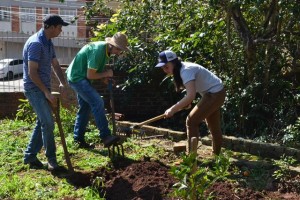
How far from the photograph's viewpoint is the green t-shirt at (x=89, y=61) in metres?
6.45

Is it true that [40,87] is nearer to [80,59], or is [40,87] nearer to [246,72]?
[80,59]

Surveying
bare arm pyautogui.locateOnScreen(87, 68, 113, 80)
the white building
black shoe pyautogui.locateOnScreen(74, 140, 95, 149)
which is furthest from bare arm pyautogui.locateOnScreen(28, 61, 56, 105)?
the white building

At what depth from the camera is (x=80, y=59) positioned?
6.73 meters

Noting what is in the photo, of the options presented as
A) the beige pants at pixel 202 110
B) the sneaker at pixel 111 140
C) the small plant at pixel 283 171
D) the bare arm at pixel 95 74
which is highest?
the bare arm at pixel 95 74

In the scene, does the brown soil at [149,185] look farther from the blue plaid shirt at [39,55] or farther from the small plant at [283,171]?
the blue plaid shirt at [39,55]

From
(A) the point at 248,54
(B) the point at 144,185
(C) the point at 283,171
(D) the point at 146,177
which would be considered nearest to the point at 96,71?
(D) the point at 146,177

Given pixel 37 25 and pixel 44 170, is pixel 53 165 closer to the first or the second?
pixel 44 170

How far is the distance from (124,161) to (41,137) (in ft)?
3.67

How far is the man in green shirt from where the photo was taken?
646cm

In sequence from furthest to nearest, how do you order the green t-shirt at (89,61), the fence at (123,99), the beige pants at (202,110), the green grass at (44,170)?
the fence at (123,99)
the green t-shirt at (89,61)
the beige pants at (202,110)
the green grass at (44,170)

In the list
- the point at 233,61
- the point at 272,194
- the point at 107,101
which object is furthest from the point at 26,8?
the point at 272,194

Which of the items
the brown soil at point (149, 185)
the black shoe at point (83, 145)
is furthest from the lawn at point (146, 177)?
the black shoe at point (83, 145)

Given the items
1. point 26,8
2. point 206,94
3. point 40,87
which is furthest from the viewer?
point 26,8

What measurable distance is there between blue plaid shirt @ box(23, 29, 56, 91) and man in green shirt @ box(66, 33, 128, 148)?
65 cm
